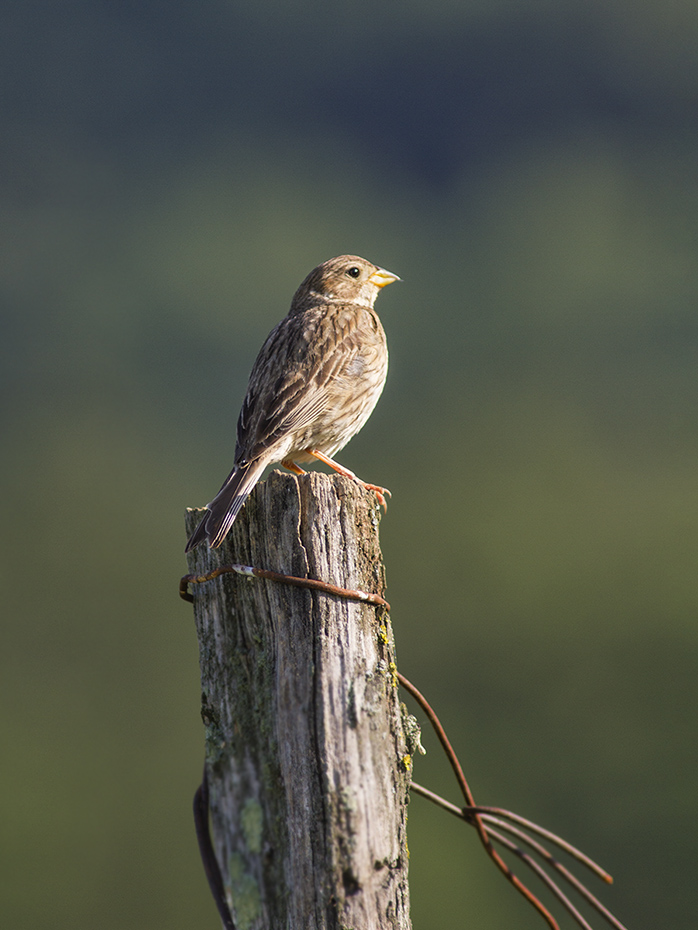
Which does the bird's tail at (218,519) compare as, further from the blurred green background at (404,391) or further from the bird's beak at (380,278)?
the blurred green background at (404,391)

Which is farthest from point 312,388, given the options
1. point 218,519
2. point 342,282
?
point 218,519

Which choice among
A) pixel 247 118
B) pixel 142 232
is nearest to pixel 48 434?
pixel 142 232

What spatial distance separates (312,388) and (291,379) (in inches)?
4.6

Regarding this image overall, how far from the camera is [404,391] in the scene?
8062cm

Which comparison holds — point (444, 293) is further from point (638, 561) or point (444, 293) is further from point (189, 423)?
point (638, 561)

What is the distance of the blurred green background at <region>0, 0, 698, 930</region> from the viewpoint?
32.7m

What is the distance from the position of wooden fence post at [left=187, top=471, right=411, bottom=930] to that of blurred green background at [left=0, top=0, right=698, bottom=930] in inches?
853

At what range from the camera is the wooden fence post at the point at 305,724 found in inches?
147

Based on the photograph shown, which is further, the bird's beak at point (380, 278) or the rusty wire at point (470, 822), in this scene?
the bird's beak at point (380, 278)

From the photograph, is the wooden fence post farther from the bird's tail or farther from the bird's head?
the bird's head

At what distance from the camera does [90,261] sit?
380ft

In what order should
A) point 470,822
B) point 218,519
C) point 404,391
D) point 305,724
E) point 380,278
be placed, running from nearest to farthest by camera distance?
1. point 305,724
2. point 470,822
3. point 218,519
4. point 380,278
5. point 404,391

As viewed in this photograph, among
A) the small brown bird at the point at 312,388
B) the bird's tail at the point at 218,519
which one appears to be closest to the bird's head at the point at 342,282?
the small brown bird at the point at 312,388

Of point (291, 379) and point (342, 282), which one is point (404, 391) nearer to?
point (342, 282)
